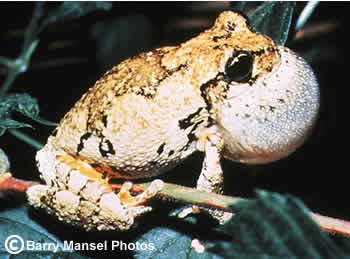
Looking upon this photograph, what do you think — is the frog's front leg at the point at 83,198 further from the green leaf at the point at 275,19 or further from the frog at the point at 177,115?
the green leaf at the point at 275,19

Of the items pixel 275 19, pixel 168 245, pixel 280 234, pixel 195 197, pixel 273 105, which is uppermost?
pixel 275 19

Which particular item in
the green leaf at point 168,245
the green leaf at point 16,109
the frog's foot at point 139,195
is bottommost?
the green leaf at point 168,245

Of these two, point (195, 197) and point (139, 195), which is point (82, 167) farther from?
point (195, 197)

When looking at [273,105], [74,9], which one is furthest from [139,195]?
[74,9]

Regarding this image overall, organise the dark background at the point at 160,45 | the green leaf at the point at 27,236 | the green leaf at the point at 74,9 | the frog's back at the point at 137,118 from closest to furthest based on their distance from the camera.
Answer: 1. the green leaf at the point at 27,236
2. the frog's back at the point at 137,118
3. the dark background at the point at 160,45
4. the green leaf at the point at 74,9

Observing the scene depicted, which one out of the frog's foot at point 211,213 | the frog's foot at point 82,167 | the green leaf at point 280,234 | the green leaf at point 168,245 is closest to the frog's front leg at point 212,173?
the frog's foot at point 211,213

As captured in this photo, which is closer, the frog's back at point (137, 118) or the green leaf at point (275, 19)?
the frog's back at point (137, 118)

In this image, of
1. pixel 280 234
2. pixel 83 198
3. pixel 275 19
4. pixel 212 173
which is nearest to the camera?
pixel 280 234

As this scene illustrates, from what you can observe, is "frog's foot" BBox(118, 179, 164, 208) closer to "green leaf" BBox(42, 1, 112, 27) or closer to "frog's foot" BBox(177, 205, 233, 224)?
"frog's foot" BBox(177, 205, 233, 224)
